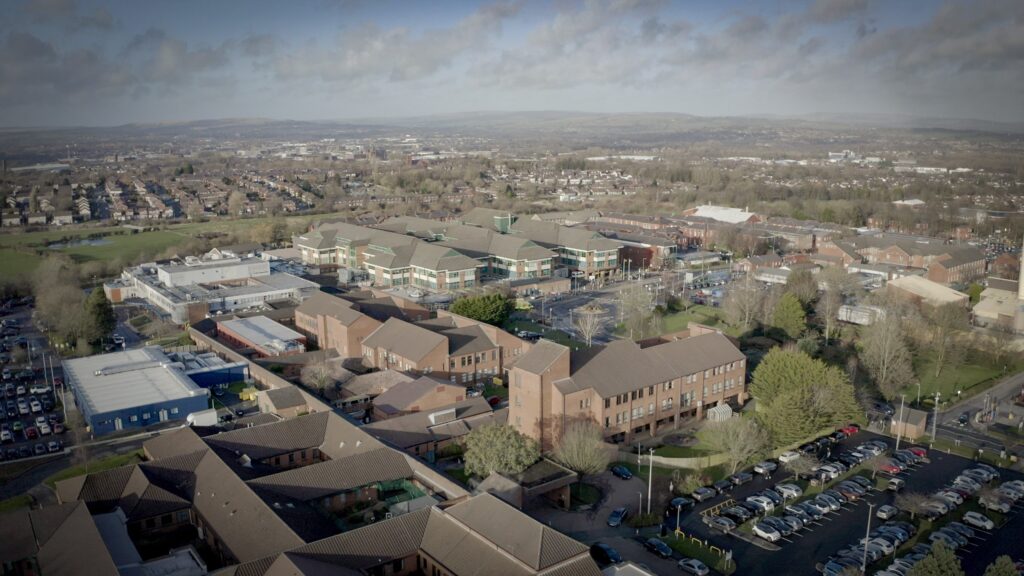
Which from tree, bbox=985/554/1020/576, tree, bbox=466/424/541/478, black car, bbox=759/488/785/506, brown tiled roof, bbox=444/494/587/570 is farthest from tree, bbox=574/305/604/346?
tree, bbox=985/554/1020/576

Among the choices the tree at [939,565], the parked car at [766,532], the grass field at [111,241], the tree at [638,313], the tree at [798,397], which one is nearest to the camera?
the tree at [939,565]

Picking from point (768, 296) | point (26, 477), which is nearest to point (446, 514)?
point (26, 477)

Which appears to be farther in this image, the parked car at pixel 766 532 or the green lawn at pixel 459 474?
the green lawn at pixel 459 474

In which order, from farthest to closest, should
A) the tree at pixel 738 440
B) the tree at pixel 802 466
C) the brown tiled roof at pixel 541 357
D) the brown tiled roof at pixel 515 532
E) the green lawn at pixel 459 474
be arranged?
the brown tiled roof at pixel 541 357
the tree at pixel 738 440
the tree at pixel 802 466
the green lawn at pixel 459 474
the brown tiled roof at pixel 515 532

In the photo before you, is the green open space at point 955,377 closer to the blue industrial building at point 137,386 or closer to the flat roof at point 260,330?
the flat roof at point 260,330

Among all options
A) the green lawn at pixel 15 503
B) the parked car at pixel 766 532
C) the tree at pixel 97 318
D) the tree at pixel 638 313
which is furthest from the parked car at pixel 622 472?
the tree at pixel 97 318

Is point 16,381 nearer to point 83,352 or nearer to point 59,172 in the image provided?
point 83,352

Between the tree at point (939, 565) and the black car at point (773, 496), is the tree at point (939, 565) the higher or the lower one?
the higher one
